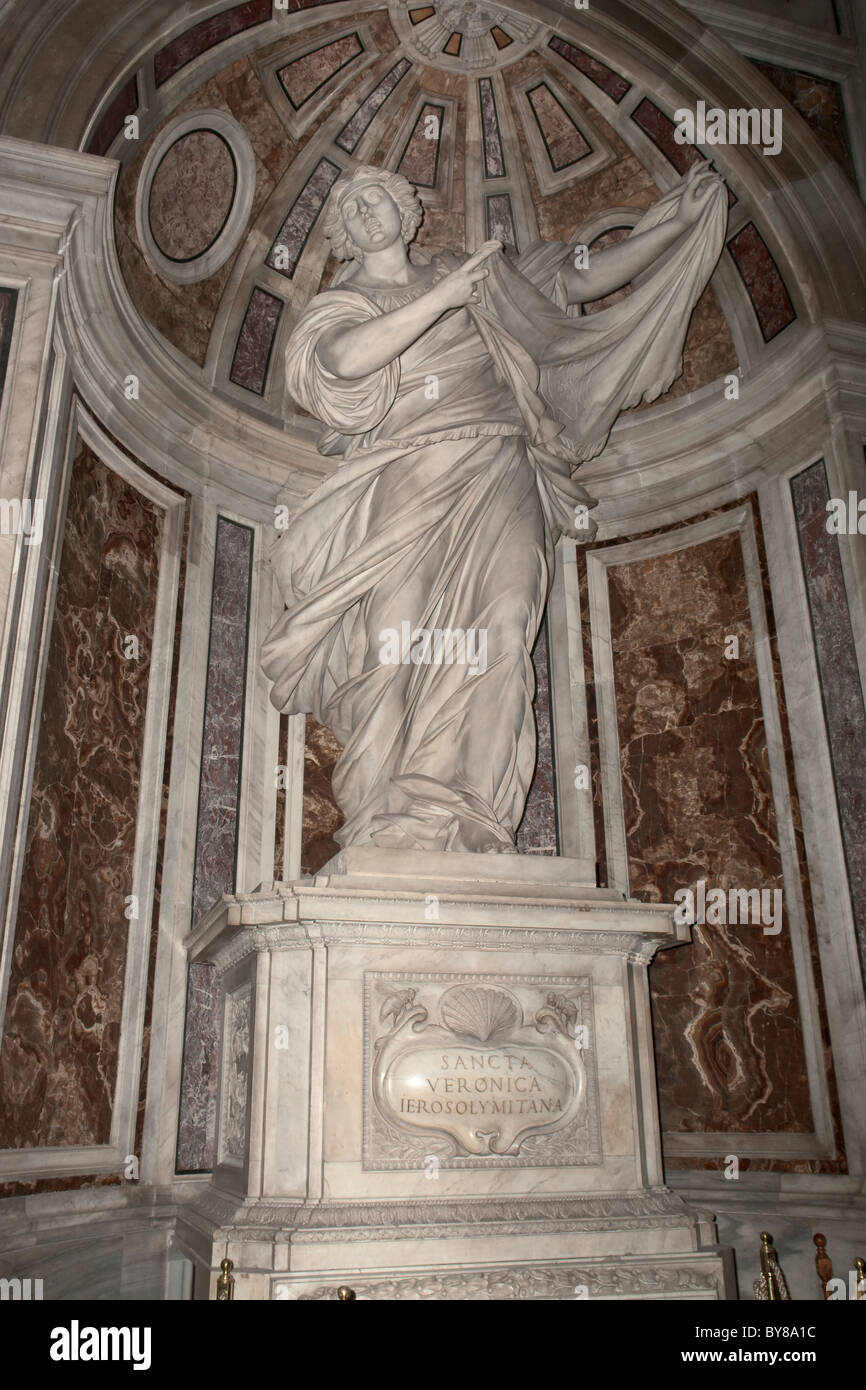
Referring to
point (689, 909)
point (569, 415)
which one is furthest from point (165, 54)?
point (689, 909)

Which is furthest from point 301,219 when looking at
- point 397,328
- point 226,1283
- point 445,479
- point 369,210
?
point 226,1283

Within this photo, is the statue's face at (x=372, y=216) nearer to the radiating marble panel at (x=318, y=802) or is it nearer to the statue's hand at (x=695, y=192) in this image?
the statue's hand at (x=695, y=192)

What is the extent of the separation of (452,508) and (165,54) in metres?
2.64

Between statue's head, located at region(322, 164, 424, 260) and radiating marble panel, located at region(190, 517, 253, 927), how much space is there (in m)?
1.61

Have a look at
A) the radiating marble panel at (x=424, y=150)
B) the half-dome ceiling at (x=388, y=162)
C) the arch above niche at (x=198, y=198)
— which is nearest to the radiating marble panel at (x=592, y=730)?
the half-dome ceiling at (x=388, y=162)

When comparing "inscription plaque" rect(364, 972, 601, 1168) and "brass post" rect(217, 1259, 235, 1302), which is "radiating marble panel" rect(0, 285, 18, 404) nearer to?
"inscription plaque" rect(364, 972, 601, 1168)

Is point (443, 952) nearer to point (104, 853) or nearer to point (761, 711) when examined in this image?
point (104, 853)

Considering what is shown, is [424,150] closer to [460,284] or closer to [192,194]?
[192,194]

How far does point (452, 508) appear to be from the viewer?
16.5 ft

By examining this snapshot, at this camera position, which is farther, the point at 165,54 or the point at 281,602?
the point at 281,602

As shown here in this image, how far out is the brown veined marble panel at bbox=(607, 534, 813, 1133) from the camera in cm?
548

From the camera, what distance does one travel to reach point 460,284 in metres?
4.80

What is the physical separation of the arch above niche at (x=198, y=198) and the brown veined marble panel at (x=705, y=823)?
9.10 feet

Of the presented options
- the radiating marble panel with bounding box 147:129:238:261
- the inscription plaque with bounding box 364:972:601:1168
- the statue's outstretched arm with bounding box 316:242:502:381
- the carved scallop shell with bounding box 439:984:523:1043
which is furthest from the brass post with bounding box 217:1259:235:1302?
the radiating marble panel with bounding box 147:129:238:261
